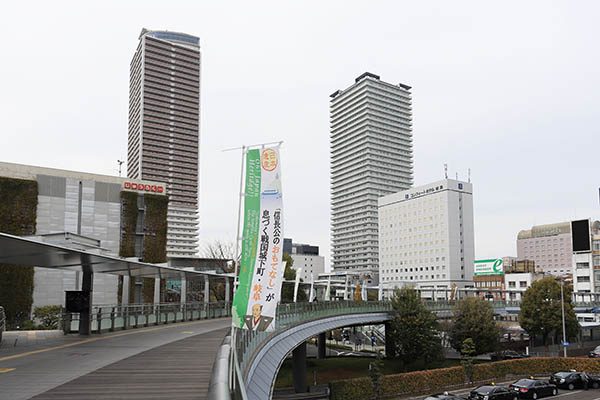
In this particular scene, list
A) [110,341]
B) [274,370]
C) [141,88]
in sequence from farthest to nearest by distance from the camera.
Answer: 1. [141,88]
2. [110,341]
3. [274,370]

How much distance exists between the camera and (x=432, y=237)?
5059 inches

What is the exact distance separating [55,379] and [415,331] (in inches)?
1437

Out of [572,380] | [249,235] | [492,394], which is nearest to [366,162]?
[572,380]

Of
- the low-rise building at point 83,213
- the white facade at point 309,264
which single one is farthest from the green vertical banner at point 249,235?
the white facade at point 309,264

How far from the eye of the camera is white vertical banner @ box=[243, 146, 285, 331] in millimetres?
10852

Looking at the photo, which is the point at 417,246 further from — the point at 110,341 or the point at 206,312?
the point at 110,341

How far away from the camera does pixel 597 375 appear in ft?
122

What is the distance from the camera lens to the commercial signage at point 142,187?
198ft

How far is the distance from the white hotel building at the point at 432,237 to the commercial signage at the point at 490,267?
10567mm

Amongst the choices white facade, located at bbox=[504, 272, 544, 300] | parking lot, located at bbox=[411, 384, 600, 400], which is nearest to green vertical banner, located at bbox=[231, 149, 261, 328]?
parking lot, located at bbox=[411, 384, 600, 400]

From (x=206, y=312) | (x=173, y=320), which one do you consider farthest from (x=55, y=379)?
(x=206, y=312)

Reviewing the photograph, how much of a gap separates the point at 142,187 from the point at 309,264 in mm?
119689

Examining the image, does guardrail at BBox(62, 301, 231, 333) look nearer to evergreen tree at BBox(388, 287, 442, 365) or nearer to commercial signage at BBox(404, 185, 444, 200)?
evergreen tree at BBox(388, 287, 442, 365)

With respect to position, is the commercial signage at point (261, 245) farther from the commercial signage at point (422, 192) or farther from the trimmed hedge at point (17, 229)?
the commercial signage at point (422, 192)
